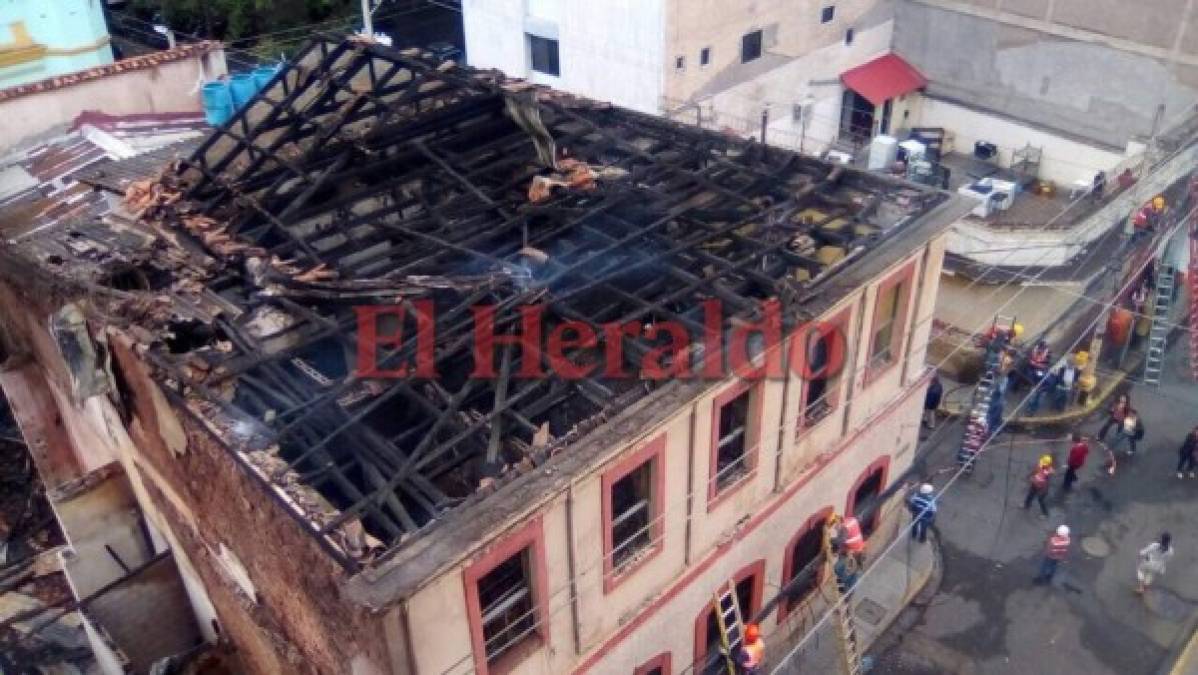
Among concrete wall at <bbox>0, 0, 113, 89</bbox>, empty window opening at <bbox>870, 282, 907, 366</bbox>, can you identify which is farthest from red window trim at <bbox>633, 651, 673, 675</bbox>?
concrete wall at <bbox>0, 0, 113, 89</bbox>

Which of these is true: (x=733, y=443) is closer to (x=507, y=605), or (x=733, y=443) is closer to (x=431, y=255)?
(x=507, y=605)

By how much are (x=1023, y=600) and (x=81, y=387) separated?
1932 cm

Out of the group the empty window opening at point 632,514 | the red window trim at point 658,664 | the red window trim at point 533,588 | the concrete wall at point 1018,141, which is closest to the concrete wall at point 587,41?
the concrete wall at point 1018,141

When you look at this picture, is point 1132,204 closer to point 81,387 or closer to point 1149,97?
point 1149,97

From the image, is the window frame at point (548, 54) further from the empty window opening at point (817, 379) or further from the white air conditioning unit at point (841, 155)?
the empty window opening at point (817, 379)

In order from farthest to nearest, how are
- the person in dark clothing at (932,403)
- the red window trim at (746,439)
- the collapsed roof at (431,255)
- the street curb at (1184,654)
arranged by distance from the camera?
the person in dark clothing at (932,403) < the street curb at (1184,654) < the red window trim at (746,439) < the collapsed roof at (431,255)

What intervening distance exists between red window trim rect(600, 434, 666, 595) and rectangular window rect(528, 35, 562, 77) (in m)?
22.8

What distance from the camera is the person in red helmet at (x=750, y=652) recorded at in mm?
16719

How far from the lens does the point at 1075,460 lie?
23.7 meters

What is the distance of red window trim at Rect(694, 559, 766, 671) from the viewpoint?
16.8 metres

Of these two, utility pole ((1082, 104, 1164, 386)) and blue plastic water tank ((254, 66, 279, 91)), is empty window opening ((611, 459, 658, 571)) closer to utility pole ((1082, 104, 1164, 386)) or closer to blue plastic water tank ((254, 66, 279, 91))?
blue plastic water tank ((254, 66, 279, 91))

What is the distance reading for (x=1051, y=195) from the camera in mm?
34062

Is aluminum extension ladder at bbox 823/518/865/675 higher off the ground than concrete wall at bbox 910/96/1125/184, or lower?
lower

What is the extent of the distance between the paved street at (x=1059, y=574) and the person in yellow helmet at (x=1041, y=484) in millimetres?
232
